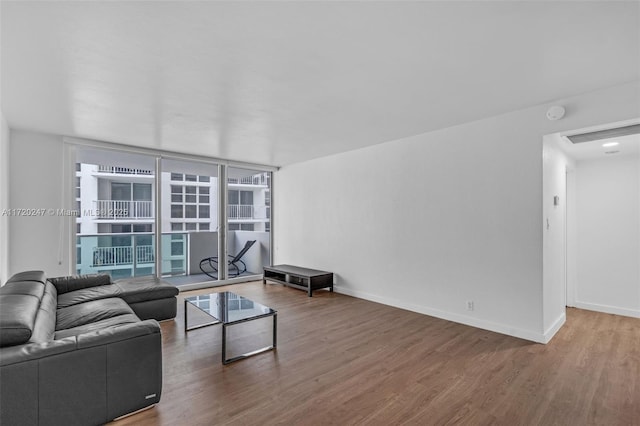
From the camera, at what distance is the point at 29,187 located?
13.6ft

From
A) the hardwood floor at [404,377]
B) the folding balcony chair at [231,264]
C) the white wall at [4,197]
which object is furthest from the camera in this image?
the folding balcony chair at [231,264]

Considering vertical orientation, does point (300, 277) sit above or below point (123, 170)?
below

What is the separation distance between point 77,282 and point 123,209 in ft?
5.86

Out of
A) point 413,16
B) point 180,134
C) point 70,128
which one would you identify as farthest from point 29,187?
point 413,16

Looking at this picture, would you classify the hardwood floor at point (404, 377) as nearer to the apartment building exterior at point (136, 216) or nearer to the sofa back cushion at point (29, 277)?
the sofa back cushion at point (29, 277)

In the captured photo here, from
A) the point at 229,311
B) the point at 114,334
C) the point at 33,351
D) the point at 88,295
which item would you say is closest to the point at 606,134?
the point at 229,311

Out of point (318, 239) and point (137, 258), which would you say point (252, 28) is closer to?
point (318, 239)

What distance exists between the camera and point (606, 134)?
3.07 m

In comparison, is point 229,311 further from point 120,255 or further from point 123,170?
point 123,170

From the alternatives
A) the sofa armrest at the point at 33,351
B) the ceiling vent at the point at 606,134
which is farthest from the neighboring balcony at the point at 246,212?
the ceiling vent at the point at 606,134

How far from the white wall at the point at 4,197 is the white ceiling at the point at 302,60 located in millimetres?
280

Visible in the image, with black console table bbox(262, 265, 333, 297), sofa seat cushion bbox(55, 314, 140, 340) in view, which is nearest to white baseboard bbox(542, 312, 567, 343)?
black console table bbox(262, 265, 333, 297)

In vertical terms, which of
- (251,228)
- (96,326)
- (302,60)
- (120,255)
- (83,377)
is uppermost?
(302,60)

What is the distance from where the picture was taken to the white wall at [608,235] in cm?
395
